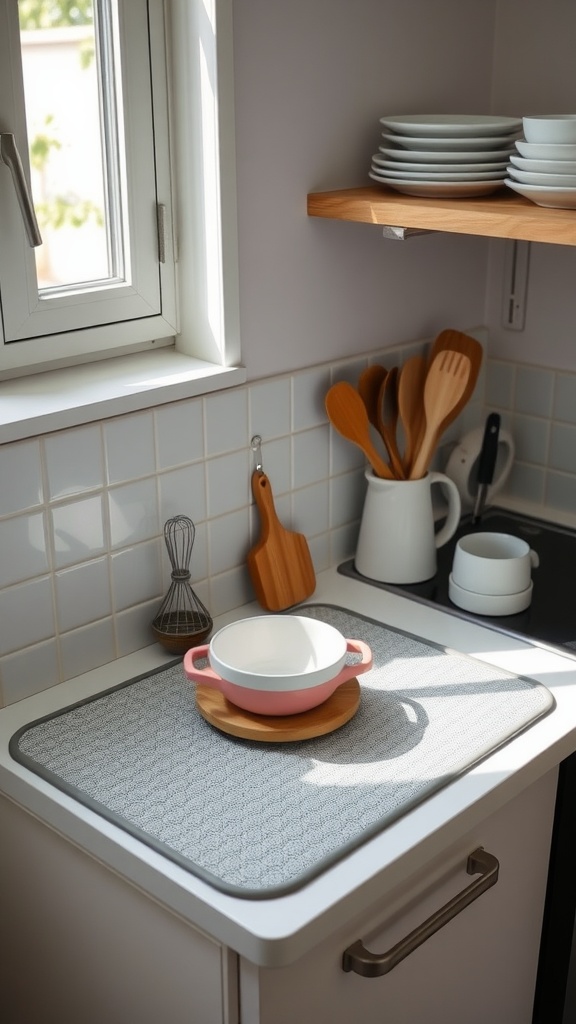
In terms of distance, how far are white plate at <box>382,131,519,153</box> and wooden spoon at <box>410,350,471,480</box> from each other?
1.09 feet

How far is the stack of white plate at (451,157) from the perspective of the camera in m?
1.49

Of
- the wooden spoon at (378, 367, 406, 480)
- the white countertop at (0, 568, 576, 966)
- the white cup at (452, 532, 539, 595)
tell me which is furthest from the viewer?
the wooden spoon at (378, 367, 406, 480)

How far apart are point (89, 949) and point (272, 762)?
31 centimetres

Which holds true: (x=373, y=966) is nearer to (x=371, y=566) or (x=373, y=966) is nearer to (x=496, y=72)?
(x=371, y=566)

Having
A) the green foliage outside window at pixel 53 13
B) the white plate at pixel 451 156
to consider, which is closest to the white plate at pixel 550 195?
the white plate at pixel 451 156

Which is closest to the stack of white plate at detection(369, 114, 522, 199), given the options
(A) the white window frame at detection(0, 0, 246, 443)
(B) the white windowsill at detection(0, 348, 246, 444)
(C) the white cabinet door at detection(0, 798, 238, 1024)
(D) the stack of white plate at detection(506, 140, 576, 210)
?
(D) the stack of white plate at detection(506, 140, 576, 210)

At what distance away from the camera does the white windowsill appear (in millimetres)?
1337

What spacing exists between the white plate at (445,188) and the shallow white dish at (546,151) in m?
0.12

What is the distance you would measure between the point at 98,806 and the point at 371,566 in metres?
0.70

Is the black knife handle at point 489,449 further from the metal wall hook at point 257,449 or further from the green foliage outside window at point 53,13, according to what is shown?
the green foliage outside window at point 53,13

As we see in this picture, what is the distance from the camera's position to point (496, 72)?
1.88 metres

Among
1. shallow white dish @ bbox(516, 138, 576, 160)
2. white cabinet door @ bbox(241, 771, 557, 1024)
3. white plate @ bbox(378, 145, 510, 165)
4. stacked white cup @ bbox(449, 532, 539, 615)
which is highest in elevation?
shallow white dish @ bbox(516, 138, 576, 160)

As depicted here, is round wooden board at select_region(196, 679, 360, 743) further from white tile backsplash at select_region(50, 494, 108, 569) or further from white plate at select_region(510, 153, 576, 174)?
white plate at select_region(510, 153, 576, 174)

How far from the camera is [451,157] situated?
150 cm
